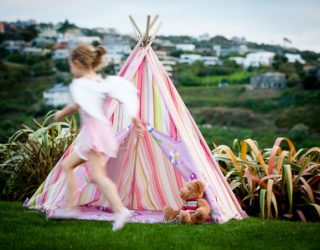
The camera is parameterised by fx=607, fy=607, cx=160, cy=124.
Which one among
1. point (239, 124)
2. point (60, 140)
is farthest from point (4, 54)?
→ point (60, 140)

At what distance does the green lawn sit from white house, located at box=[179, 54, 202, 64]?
44.5 ft

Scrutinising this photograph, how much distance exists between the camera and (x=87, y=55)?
4711 mm

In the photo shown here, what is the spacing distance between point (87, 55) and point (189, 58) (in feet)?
48.3

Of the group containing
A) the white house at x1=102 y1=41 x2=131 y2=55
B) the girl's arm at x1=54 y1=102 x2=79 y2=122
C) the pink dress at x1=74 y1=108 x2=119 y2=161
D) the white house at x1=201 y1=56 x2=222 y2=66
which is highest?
the girl's arm at x1=54 y1=102 x2=79 y2=122

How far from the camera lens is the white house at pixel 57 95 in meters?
17.4

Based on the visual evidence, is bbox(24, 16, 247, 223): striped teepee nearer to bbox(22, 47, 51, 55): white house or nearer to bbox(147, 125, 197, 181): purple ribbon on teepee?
bbox(147, 125, 197, 181): purple ribbon on teepee

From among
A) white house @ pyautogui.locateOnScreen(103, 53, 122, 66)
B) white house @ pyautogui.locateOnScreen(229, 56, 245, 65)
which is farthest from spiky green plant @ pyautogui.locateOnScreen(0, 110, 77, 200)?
white house @ pyautogui.locateOnScreen(229, 56, 245, 65)

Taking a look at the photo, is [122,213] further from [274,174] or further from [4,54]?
[4,54]

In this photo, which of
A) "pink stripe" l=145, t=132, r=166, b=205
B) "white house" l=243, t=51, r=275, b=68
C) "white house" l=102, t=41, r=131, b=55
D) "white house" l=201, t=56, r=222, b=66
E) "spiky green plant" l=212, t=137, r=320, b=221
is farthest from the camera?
"white house" l=243, t=51, r=275, b=68

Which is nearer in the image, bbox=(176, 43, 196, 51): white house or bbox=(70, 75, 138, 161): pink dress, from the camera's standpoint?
bbox=(70, 75, 138, 161): pink dress

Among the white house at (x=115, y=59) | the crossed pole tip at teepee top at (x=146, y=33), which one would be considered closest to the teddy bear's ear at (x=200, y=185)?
the crossed pole tip at teepee top at (x=146, y=33)

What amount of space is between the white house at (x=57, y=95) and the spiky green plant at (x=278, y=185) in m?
11.4

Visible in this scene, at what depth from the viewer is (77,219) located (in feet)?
18.0

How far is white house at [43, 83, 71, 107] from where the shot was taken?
17.4m
